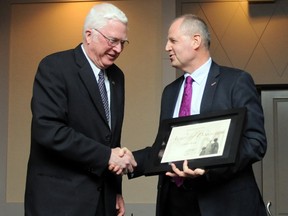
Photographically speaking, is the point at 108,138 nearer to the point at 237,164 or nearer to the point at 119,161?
the point at 119,161

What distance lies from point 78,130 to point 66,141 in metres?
0.13

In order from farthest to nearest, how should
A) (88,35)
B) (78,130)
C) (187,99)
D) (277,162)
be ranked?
(277,162) < (187,99) < (88,35) < (78,130)

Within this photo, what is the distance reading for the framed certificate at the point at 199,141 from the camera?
2211 millimetres

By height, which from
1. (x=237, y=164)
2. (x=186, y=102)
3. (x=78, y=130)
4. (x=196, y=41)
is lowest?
(x=237, y=164)

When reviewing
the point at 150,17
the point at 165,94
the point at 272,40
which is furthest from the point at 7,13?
the point at 165,94

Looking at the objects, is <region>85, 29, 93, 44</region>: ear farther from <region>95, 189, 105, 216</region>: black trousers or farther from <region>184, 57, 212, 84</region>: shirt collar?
<region>95, 189, 105, 216</region>: black trousers

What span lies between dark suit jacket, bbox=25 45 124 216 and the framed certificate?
0.23 meters

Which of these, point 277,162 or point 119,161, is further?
point 277,162

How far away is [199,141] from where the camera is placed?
2.30 meters

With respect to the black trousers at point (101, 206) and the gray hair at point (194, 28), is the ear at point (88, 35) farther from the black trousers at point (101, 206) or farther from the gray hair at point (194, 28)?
the black trousers at point (101, 206)

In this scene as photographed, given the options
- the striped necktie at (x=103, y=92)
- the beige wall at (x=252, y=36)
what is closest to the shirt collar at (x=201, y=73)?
the striped necktie at (x=103, y=92)

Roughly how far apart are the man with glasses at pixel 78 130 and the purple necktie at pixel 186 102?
0.24m

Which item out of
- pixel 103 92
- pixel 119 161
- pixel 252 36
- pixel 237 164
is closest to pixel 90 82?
pixel 103 92

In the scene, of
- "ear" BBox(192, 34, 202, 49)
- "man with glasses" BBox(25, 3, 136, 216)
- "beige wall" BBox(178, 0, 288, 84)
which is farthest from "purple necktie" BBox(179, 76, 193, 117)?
"beige wall" BBox(178, 0, 288, 84)
